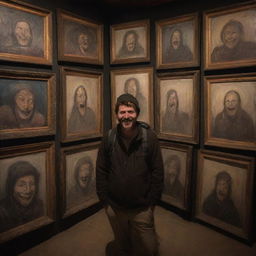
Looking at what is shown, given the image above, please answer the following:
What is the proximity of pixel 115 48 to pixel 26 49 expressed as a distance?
4.69ft

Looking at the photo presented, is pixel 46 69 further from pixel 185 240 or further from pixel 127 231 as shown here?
pixel 185 240

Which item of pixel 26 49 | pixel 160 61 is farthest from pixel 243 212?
pixel 26 49

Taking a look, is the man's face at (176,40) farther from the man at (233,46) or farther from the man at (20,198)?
the man at (20,198)

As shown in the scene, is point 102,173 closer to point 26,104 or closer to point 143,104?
point 26,104

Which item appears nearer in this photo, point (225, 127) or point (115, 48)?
point (225, 127)

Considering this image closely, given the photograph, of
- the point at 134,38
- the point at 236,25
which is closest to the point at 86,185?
the point at 134,38

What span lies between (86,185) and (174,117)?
156 centimetres

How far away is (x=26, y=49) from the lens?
2.94 meters

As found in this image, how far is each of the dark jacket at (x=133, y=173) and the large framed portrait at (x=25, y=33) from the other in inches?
51.8

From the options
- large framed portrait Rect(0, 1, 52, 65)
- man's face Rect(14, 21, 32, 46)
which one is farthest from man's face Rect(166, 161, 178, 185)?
man's face Rect(14, 21, 32, 46)

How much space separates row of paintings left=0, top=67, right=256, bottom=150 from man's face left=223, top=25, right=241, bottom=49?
374 millimetres

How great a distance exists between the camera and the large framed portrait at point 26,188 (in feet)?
9.43

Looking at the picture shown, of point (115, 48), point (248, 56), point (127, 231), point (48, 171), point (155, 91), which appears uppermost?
point (115, 48)

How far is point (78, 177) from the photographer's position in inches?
145
